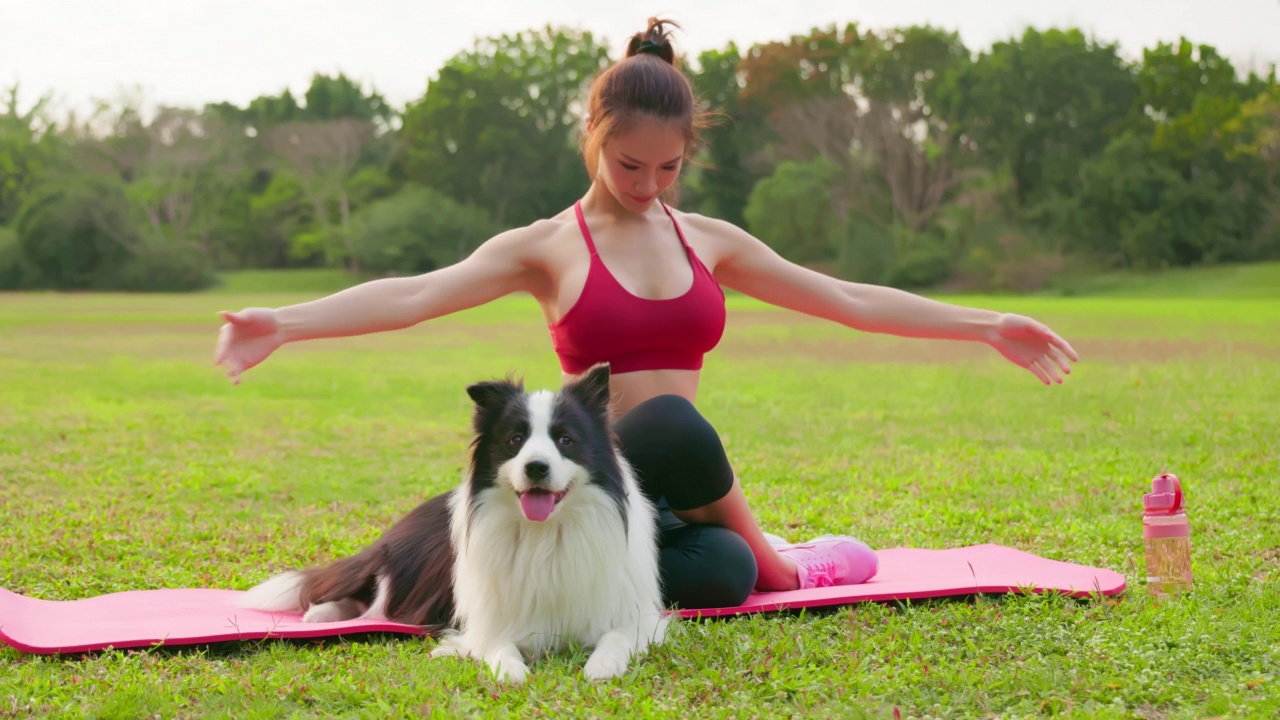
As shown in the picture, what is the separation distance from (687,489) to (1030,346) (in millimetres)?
1254

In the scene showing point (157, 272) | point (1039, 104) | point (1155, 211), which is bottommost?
point (157, 272)

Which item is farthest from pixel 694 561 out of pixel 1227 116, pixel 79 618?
pixel 1227 116

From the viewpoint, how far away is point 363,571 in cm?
380

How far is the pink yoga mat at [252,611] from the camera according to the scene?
3396mm

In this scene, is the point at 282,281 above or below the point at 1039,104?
below

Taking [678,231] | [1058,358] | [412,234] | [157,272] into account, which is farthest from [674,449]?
[412,234]

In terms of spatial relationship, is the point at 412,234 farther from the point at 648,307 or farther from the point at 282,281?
the point at 648,307

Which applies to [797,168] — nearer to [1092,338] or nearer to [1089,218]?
[1089,218]

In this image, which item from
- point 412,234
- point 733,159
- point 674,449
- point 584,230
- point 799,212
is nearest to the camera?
point 674,449

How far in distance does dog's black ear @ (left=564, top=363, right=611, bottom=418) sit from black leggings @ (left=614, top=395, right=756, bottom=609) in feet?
1.02

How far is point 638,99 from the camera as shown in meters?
3.49

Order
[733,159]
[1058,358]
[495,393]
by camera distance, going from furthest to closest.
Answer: [733,159] < [1058,358] < [495,393]

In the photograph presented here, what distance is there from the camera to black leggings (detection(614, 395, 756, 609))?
11.4 feet

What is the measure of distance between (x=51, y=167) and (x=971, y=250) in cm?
3747
